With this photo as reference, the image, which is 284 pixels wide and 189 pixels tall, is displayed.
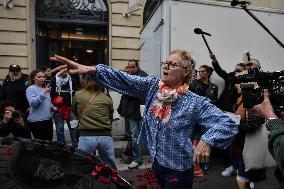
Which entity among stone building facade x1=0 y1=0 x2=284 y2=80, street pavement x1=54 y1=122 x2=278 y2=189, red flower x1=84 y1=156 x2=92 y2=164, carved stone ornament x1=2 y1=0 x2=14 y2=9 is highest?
carved stone ornament x1=2 y1=0 x2=14 y2=9

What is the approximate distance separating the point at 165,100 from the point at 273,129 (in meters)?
1.30

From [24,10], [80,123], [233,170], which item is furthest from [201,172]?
[24,10]

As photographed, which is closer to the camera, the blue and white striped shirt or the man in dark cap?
the blue and white striped shirt

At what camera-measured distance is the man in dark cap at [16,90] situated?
7.12 m

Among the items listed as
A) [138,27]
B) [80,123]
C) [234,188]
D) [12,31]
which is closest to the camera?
[80,123]

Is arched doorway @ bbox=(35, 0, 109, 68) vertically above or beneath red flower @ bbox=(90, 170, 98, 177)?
above

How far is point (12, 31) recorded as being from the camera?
12.8 metres

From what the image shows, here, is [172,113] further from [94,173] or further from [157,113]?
[94,173]

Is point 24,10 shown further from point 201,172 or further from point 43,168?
point 43,168

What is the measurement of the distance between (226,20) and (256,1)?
8.61 m

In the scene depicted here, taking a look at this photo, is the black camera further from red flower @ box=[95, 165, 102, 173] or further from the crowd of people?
red flower @ box=[95, 165, 102, 173]

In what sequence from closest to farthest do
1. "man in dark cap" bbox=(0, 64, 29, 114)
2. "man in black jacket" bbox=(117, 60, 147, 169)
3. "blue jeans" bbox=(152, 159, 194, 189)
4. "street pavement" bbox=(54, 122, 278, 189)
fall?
"blue jeans" bbox=(152, 159, 194, 189)
"street pavement" bbox=(54, 122, 278, 189)
"man in black jacket" bbox=(117, 60, 147, 169)
"man in dark cap" bbox=(0, 64, 29, 114)

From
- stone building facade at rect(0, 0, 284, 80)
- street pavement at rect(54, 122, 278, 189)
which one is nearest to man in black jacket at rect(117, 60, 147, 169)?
street pavement at rect(54, 122, 278, 189)

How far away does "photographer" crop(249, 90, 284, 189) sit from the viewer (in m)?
1.75
